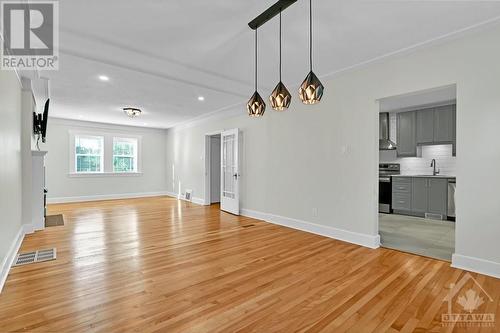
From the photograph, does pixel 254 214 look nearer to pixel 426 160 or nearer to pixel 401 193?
pixel 401 193

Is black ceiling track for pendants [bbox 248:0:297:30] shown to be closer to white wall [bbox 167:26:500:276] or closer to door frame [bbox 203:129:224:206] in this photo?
white wall [bbox 167:26:500:276]

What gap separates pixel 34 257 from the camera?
3.18m

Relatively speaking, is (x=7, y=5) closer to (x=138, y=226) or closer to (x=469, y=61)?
(x=138, y=226)

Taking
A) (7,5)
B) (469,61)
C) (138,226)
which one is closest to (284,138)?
(469,61)

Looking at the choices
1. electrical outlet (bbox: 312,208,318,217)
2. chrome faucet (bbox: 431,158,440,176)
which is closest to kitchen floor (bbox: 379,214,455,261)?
electrical outlet (bbox: 312,208,318,217)

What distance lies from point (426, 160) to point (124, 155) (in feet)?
30.3

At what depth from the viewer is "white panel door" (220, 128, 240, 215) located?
6.16 metres

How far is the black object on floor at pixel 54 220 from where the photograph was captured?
4.91 meters

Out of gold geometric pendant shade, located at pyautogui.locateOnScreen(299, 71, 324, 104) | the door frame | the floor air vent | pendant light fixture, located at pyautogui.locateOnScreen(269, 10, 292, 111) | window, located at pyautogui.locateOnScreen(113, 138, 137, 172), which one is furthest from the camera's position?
window, located at pyautogui.locateOnScreen(113, 138, 137, 172)

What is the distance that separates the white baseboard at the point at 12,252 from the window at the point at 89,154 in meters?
4.23

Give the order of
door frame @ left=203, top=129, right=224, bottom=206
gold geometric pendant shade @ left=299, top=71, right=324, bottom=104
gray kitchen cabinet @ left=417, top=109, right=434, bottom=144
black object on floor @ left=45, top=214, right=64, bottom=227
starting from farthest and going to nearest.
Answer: door frame @ left=203, top=129, right=224, bottom=206 < gray kitchen cabinet @ left=417, top=109, right=434, bottom=144 < black object on floor @ left=45, top=214, right=64, bottom=227 < gold geometric pendant shade @ left=299, top=71, right=324, bottom=104

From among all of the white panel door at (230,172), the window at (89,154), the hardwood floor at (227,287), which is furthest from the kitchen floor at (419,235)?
the window at (89,154)

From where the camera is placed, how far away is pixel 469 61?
113 inches

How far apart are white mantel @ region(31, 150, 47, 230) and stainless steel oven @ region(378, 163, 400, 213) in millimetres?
7343
